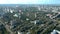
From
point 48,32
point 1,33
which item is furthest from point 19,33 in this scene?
point 48,32

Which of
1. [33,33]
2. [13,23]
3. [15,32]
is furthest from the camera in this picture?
[13,23]

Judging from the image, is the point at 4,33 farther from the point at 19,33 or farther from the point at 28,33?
the point at 28,33

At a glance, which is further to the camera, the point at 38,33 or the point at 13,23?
the point at 13,23

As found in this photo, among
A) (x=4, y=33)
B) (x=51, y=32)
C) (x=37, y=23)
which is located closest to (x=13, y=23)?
(x=37, y=23)

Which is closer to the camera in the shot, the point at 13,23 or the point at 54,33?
the point at 54,33

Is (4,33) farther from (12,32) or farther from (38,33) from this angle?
(38,33)

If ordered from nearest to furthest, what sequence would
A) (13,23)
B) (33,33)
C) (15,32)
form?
(33,33), (15,32), (13,23)

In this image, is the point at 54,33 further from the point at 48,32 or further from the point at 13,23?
the point at 13,23

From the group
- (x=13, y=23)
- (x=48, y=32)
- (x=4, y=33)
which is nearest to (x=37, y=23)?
(x=13, y=23)
